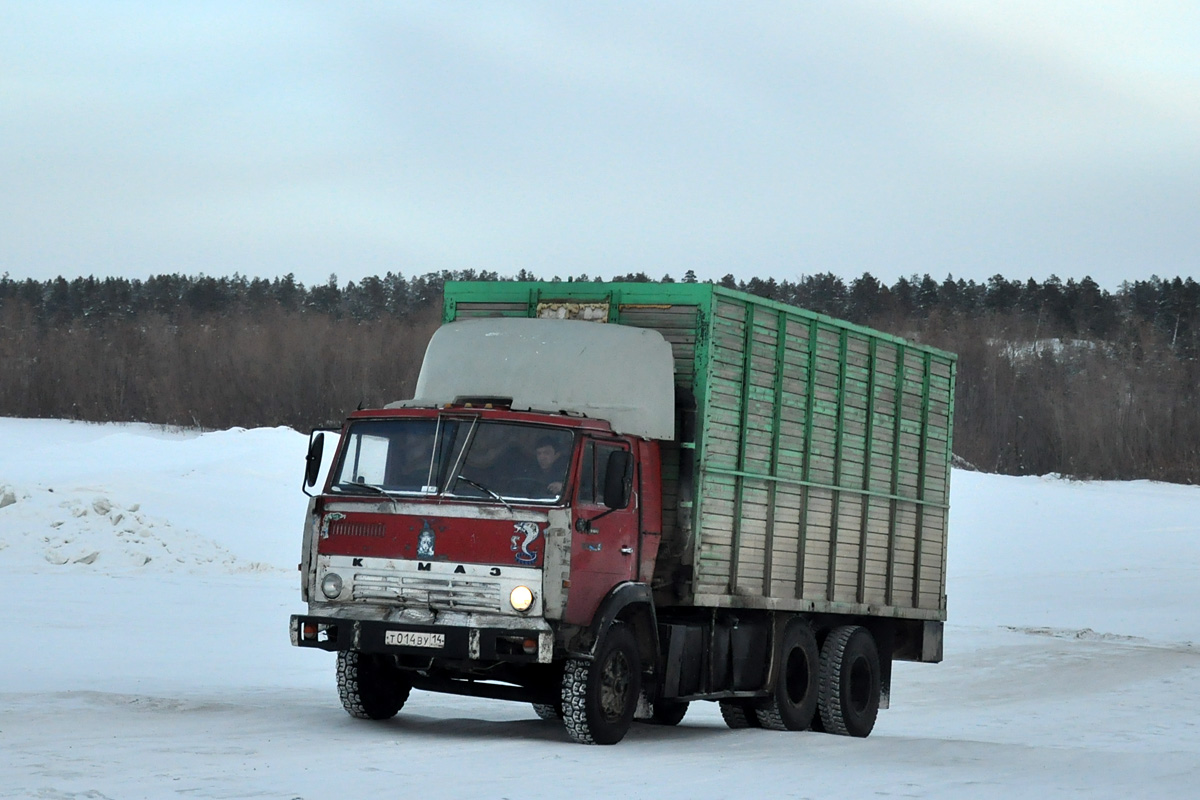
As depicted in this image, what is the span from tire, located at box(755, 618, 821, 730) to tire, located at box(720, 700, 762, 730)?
0.12m

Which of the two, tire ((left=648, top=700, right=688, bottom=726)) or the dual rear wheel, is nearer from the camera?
the dual rear wheel

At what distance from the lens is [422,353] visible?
9519 centimetres

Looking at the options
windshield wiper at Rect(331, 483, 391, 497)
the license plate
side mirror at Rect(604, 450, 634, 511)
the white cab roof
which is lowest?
the license plate

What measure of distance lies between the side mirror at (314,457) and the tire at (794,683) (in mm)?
5115

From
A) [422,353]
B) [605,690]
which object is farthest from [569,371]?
[422,353]

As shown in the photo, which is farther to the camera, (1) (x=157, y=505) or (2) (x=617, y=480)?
(1) (x=157, y=505)

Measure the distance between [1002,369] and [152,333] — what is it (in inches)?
2371

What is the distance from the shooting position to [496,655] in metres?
11.1

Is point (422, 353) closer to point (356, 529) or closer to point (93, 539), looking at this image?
point (93, 539)

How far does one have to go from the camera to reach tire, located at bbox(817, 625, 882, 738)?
15.3 m

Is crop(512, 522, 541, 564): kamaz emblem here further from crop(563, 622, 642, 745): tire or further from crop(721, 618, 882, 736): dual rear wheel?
crop(721, 618, 882, 736): dual rear wheel

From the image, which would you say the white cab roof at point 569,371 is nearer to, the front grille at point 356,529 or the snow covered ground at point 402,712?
the front grille at point 356,529

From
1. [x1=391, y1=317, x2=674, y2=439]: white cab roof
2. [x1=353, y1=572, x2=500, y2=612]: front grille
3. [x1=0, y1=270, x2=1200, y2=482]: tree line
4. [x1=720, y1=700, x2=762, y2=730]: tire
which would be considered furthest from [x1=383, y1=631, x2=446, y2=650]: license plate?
[x1=0, y1=270, x2=1200, y2=482]: tree line

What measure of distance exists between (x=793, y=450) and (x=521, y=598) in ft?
14.0
